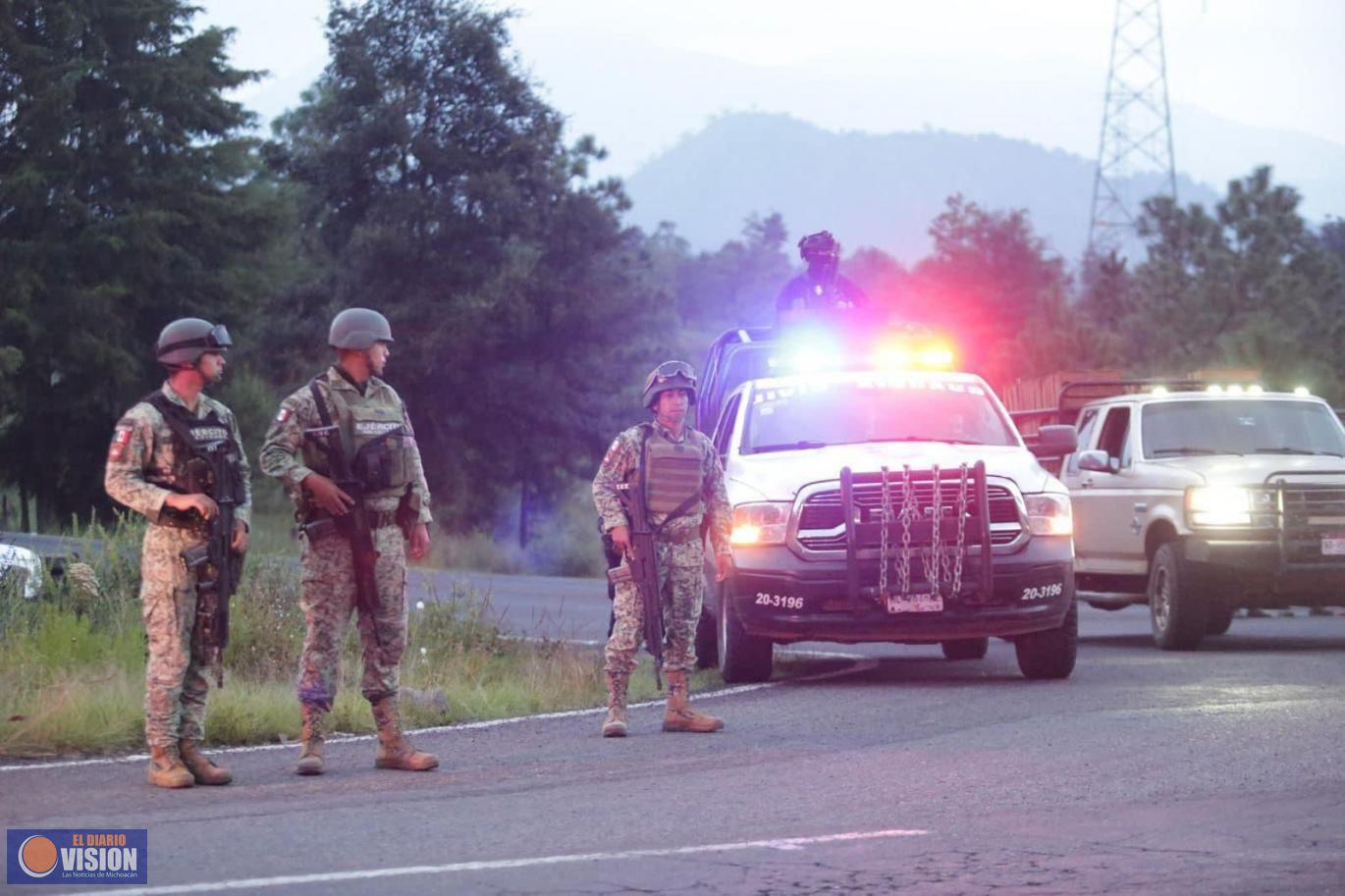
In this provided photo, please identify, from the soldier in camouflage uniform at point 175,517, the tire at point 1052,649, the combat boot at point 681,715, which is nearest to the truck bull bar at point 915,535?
the tire at point 1052,649

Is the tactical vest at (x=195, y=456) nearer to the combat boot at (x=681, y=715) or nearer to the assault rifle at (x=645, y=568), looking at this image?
the assault rifle at (x=645, y=568)

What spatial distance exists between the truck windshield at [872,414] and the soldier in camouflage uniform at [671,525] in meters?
2.81

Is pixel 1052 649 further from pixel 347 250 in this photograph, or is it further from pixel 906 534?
pixel 347 250

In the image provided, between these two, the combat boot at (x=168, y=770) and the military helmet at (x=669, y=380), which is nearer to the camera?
the combat boot at (x=168, y=770)

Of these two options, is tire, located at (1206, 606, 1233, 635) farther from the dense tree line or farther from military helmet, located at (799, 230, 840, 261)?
the dense tree line

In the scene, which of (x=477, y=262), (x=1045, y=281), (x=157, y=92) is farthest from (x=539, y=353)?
(x=1045, y=281)

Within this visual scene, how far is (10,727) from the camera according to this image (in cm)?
1059

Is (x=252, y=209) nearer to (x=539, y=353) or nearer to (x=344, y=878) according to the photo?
(x=539, y=353)

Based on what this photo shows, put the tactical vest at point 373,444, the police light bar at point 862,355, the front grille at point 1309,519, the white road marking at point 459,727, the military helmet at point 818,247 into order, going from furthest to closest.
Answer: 1. the military helmet at point 818,247
2. the front grille at point 1309,519
3. the police light bar at point 862,355
4. the white road marking at point 459,727
5. the tactical vest at point 373,444

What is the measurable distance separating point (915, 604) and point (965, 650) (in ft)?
11.3

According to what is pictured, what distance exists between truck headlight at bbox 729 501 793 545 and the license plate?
795mm

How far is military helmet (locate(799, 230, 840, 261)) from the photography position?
18.3 metres

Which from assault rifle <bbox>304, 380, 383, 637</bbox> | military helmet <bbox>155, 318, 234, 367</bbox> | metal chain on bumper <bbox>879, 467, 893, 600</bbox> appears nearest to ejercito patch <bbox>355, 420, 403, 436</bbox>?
assault rifle <bbox>304, 380, 383, 637</bbox>

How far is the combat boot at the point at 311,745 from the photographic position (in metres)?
9.57
